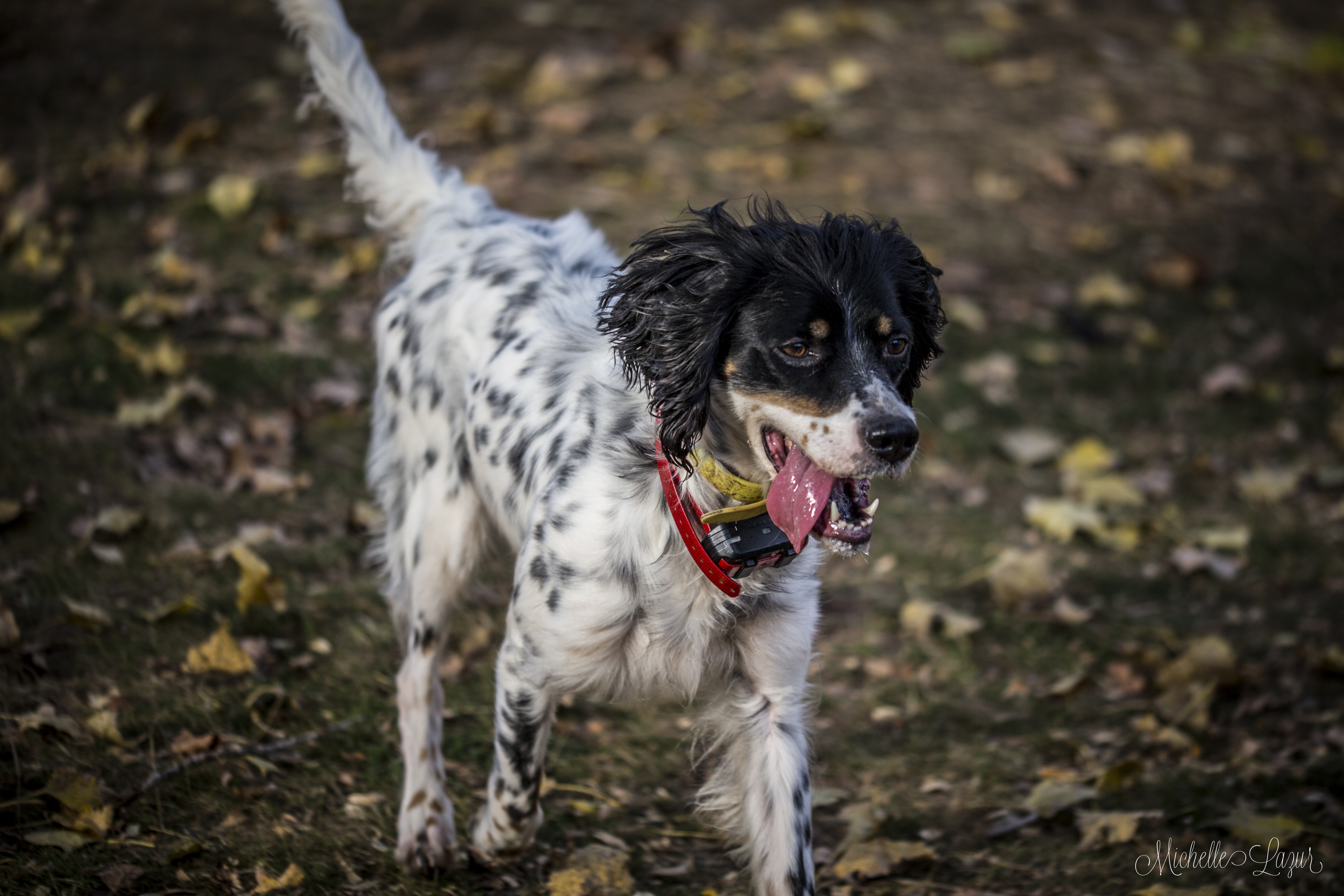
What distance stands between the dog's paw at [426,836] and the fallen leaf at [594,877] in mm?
313

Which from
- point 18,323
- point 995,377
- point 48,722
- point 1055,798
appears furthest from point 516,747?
point 995,377

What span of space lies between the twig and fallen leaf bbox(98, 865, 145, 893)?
0.95 feet

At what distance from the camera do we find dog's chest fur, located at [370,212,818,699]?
3.04 m

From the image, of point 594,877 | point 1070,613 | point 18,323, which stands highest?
point 18,323

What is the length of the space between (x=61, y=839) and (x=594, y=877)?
4.65 feet

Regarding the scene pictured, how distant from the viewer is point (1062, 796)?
12.5 feet

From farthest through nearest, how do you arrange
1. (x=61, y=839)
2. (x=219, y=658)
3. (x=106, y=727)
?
(x=219, y=658) → (x=106, y=727) → (x=61, y=839)

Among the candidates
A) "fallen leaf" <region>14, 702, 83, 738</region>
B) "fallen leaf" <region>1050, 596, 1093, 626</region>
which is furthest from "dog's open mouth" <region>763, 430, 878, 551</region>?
"fallen leaf" <region>1050, 596, 1093, 626</region>

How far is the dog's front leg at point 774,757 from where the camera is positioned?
3119mm

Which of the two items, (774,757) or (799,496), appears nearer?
(799,496)

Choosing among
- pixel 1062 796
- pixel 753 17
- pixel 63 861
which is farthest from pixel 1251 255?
pixel 63 861

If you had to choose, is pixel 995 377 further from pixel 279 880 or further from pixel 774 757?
pixel 279 880

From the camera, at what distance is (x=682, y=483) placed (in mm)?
2971

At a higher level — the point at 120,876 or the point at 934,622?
the point at 120,876
